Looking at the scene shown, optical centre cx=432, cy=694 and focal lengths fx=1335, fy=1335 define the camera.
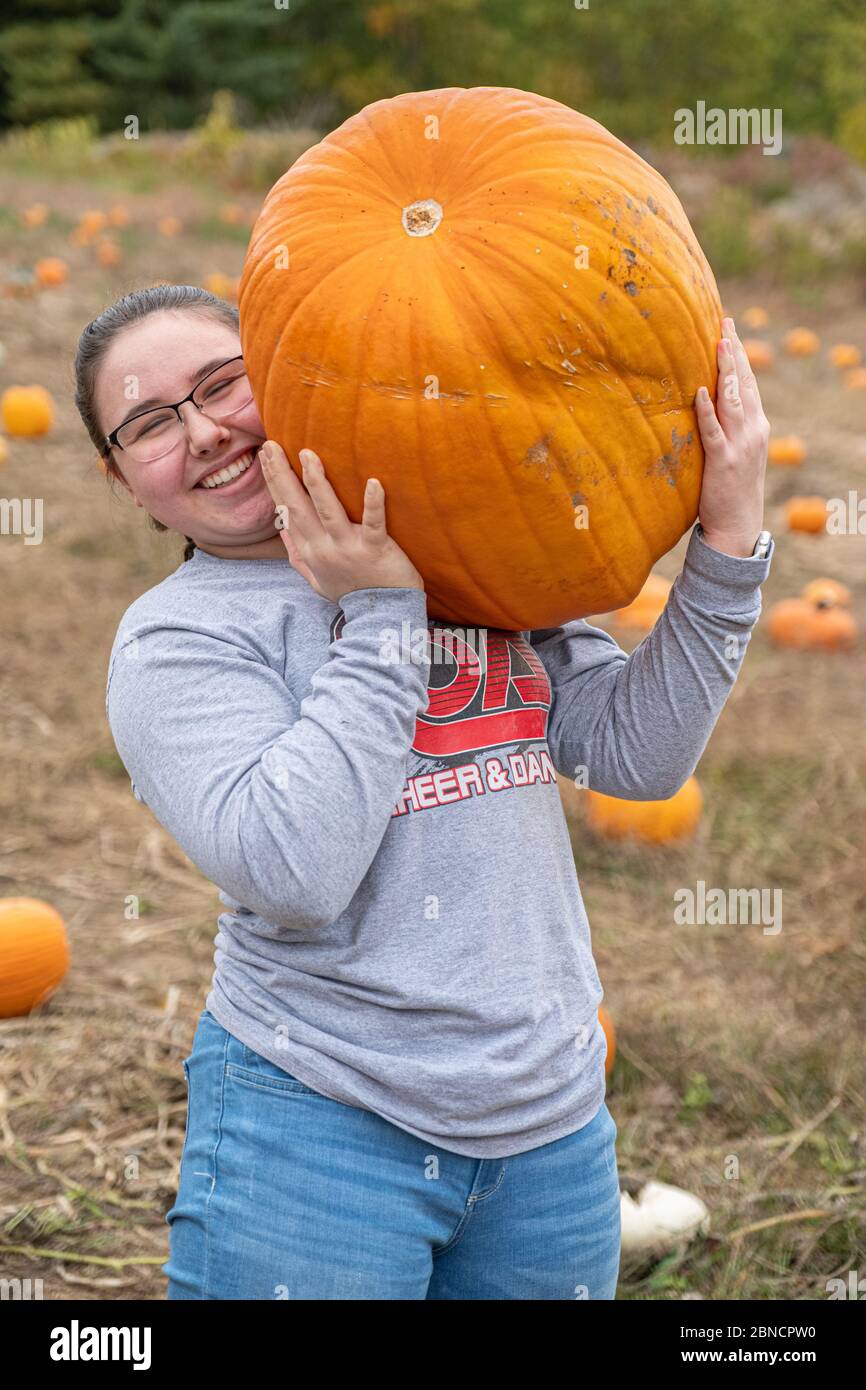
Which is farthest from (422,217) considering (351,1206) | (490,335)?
(351,1206)

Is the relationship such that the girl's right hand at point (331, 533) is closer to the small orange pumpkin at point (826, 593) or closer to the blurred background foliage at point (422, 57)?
the small orange pumpkin at point (826, 593)

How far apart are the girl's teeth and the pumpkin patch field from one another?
25 centimetres

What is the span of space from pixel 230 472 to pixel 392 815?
0.57 meters

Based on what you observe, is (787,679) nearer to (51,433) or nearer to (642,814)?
(642,814)

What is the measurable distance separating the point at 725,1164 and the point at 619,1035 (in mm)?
490

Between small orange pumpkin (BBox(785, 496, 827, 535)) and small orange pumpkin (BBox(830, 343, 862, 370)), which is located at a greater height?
small orange pumpkin (BBox(830, 343, 862, 370))

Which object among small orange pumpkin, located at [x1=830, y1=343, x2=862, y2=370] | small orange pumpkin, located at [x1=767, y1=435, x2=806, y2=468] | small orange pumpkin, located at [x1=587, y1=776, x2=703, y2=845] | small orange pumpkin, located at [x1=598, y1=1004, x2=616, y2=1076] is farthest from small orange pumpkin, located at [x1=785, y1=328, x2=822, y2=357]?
small orange pumpkin, located at [x1=598, y1=1004, x2=616, y2=1076]

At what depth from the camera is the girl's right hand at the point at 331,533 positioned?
5.74 ft

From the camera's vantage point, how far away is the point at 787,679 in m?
5.78

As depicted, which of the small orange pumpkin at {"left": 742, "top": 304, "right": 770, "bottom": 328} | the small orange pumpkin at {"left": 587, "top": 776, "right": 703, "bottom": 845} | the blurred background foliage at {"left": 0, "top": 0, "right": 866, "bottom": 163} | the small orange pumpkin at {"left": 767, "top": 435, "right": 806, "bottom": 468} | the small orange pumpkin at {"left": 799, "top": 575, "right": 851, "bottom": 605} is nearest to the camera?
the small orange pumpkin at {"left": 587, "top": 776, "right": 703, "bottom": 845}

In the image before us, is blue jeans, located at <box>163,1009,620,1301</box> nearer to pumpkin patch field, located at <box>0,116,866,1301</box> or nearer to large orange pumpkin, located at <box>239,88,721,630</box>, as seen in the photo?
pumpkin patch field, located at <box>0,116,866,1301</box>

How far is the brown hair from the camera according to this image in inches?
80.4

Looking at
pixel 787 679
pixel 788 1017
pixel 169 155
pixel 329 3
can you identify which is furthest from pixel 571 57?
pixel 788 1017

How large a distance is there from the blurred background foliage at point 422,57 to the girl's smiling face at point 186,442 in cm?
2707
